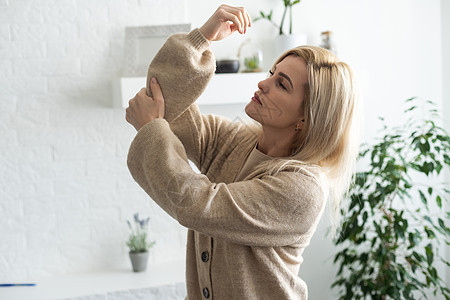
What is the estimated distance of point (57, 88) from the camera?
2529 mm

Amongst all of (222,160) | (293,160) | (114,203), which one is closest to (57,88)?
(114,203)

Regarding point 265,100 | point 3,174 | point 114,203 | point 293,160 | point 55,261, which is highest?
point 265,100

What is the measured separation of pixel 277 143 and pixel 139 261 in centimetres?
148

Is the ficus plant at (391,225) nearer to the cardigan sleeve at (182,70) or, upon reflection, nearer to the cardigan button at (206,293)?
the cardigan button at (206,293)

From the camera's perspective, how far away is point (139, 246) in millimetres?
2586

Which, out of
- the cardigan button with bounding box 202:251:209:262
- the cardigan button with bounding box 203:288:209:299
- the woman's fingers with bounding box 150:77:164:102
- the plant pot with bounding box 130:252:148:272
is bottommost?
the plant pot with bounding box 130:252:148:272

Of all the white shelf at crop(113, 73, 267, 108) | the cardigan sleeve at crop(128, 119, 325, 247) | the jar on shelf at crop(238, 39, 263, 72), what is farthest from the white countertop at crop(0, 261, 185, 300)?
the cardigan sleeve at crop(128, 119, 325, 247)

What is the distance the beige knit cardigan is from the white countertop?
1139 millimetres

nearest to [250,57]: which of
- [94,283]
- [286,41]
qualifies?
[286,41]

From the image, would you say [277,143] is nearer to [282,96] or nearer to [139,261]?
[282,96]

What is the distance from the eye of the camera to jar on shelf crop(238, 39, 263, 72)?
8.65ft

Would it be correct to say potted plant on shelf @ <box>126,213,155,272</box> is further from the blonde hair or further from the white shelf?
the blonde hair

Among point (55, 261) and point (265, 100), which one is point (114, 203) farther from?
point (265, 100)

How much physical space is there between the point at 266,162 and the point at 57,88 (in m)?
1.59
